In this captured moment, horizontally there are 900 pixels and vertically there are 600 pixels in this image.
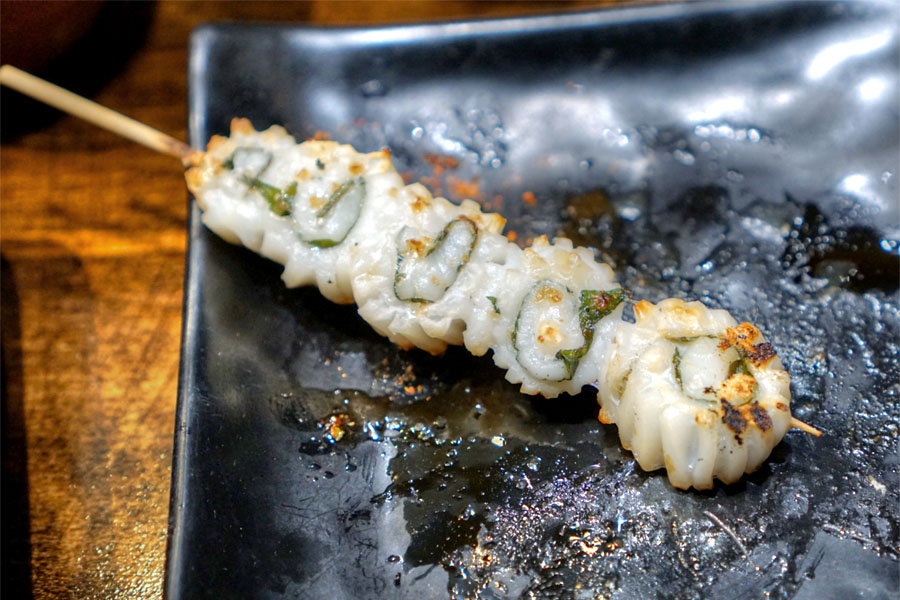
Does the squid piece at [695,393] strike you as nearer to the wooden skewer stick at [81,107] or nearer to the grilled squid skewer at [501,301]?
the grilled squid skewer at [501,301]

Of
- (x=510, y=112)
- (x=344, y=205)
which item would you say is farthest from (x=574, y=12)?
(x=344, y=205)

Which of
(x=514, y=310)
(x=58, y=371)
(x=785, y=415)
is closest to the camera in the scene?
(x=785, y=415)

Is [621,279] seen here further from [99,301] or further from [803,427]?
[99,301]

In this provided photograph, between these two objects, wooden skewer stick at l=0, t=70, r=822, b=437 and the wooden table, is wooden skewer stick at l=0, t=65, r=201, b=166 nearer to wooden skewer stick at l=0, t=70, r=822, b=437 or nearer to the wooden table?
wooden skewer stick at l=0, t=70, r=822, b=437

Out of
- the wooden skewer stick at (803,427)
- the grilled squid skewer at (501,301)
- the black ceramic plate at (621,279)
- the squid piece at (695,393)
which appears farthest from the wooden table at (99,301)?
the wooden skewer stick at (803,427)

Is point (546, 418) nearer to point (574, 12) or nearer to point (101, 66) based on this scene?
point (574, 12)

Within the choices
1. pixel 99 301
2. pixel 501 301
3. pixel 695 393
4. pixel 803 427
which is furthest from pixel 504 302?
pixel 99 301
